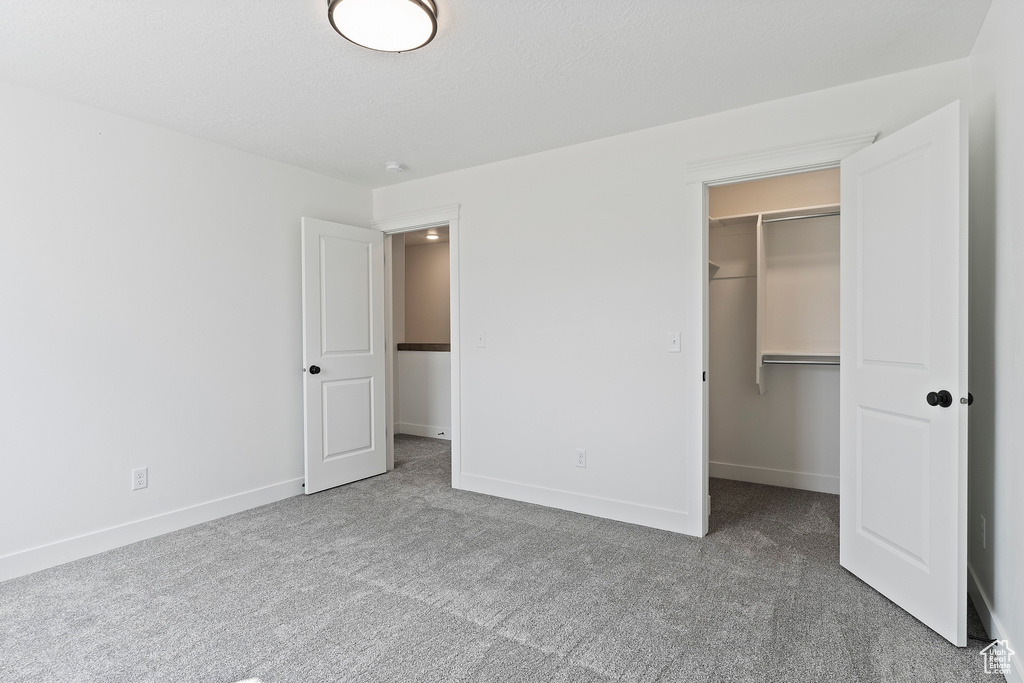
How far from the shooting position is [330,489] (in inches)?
157

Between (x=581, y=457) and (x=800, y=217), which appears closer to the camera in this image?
(x=581, y=457)

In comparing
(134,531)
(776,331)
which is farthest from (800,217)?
(134,531)

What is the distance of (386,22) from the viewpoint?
1971 mm

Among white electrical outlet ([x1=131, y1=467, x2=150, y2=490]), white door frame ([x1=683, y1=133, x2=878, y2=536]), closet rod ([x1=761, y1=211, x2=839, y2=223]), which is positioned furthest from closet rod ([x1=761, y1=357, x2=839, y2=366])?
white electrical outlet ([x1=131, y1=467, x2=150, y2=490])

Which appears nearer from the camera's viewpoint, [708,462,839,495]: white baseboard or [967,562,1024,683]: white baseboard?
[967,562,1024,683]: white baseboard

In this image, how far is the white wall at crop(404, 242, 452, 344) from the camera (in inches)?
259

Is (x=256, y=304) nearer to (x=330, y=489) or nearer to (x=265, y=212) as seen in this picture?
(x=265, y=212)

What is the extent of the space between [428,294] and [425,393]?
1.35 m

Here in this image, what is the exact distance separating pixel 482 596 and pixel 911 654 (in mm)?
1596

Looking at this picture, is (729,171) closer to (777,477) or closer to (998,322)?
(998,322)

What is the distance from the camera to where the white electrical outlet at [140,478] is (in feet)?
9.98

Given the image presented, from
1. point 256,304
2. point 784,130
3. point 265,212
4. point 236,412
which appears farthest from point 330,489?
point 784,130

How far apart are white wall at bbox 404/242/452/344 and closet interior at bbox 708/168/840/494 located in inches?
131

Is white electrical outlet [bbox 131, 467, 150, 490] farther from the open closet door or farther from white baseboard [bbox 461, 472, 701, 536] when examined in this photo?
the open closet door
